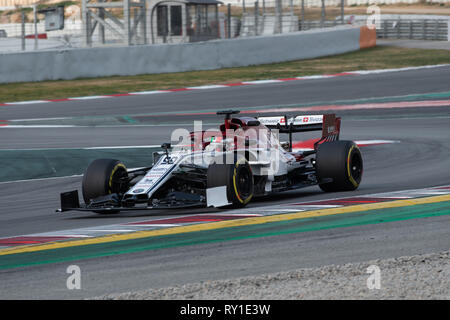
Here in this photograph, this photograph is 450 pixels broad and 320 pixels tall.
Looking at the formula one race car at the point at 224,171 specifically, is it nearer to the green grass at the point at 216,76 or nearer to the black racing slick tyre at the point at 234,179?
the black racing slick tyre at the point at 234,179

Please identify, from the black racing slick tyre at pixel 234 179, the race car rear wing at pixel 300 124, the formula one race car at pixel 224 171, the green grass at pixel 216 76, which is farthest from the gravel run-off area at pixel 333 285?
the green grass at pixel 216 76

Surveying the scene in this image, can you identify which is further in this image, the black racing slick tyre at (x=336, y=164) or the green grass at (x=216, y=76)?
the green grass at (x=216, y=76)

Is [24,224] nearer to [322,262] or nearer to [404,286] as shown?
[322,262]

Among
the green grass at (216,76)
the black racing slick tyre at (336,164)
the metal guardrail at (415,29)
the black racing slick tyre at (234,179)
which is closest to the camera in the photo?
the black racing slick tyre at (234,179)

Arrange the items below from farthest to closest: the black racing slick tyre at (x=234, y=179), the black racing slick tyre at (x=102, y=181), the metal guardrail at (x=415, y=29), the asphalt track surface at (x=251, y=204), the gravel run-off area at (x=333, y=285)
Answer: the metal guardrail at (x=415, y=29) < the black racing slick tyre at (x=102, y=181) < the black racing slick tyre at (x=234, y=179) < the asphalt track surface at (x=251, y=204) < the gravel run-off area at (x=333, y=285)

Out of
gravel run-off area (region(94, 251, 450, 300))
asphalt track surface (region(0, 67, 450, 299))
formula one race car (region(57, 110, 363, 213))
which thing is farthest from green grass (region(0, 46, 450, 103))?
gravel run-off area (region(94, 251, 450, 300))

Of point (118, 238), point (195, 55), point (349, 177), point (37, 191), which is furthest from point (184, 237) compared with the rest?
point (195, 55)

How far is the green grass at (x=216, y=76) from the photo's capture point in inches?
859

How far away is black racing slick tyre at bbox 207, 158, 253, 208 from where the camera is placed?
818cm

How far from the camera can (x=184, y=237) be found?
23.6ft

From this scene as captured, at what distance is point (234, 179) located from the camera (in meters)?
8.20

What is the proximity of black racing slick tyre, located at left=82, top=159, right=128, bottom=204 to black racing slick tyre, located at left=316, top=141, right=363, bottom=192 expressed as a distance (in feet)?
7.58

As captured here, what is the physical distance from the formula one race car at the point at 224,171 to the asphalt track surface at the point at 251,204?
0.20m
